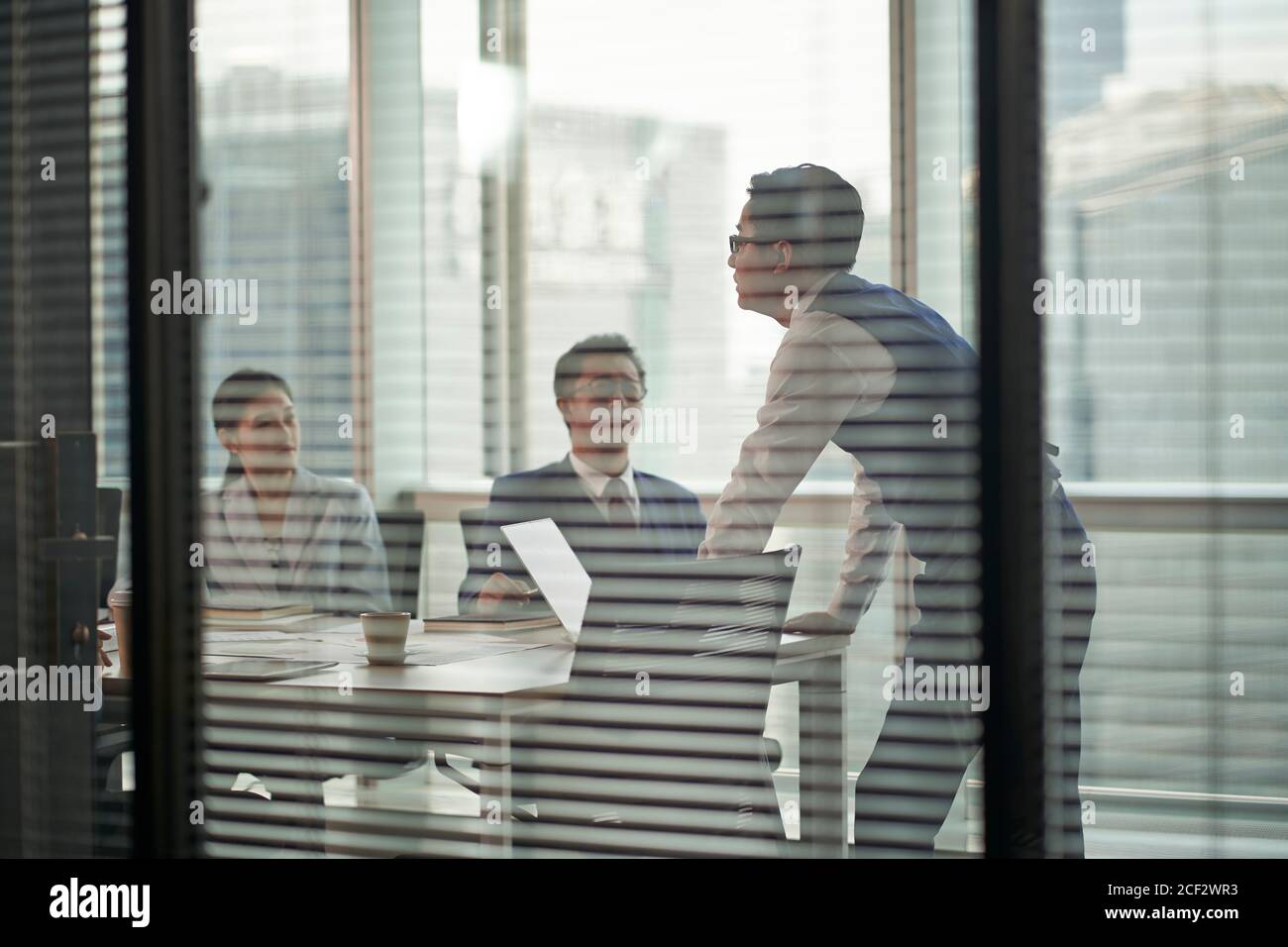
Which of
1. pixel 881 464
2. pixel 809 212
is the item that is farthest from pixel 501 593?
pixel 809 212

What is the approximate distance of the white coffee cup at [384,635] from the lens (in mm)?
2186

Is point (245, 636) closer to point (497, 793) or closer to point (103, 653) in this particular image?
point (103, 653)

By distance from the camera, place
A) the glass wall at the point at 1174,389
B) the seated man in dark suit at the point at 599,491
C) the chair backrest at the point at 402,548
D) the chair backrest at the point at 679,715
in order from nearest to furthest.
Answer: the glass wall at the point at 1174,389, the chair backrest at the point at 679,715, the seated man in dark suit at the point at 599,491, the chair backrest at the point at 402,548

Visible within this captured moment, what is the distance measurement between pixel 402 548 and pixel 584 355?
1.55 feet

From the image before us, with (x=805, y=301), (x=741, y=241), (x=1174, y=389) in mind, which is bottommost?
(x=1174, y=389)

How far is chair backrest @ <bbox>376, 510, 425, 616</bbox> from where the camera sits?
7.20 feet

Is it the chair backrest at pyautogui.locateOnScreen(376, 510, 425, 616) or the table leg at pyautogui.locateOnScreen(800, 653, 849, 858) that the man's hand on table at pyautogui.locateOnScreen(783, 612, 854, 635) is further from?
the chair backrest at pyautogui.locateOnScreen(376, 510, 425, 616)

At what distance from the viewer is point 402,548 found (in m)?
2.25

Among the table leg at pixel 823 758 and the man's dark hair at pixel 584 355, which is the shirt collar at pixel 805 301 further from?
the table leg at pixel 823 758

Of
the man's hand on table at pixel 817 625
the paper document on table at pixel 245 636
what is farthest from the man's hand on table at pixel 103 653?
the man's hand on table at pixel 817 625

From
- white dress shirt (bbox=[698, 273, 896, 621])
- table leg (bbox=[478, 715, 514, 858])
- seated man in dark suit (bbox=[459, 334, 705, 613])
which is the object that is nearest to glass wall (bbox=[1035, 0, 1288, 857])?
white dress shirt (bbox=[698, 273, 896, 621])

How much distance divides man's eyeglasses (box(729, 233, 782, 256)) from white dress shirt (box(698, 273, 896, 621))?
16 centimetres

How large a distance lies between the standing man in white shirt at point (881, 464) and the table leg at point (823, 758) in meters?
0.05
